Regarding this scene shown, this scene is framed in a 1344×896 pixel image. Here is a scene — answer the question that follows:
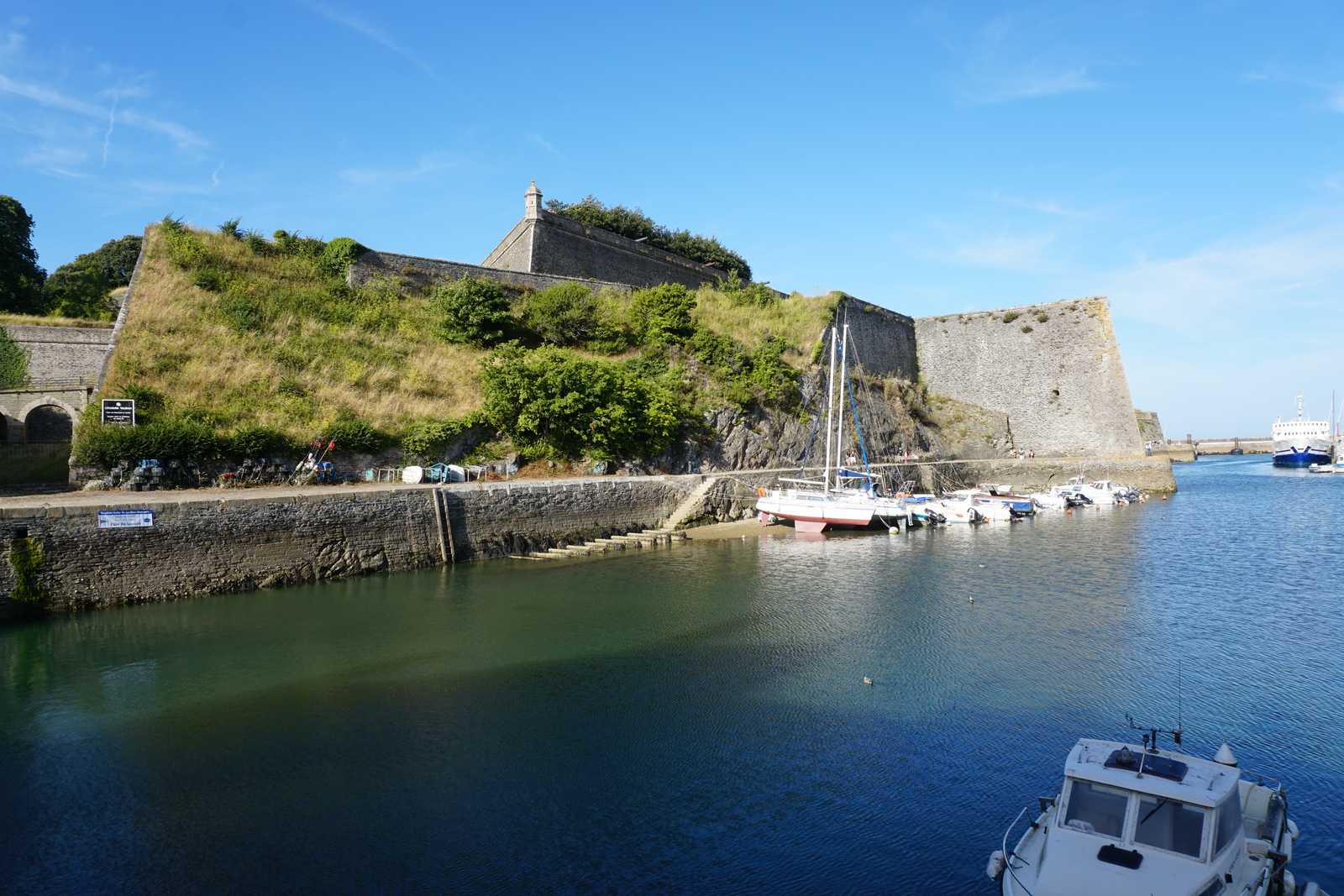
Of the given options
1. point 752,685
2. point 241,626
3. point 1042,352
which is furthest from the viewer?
point 1042,352

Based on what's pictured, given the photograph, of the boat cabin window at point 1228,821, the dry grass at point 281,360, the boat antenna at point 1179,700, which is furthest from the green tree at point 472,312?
the boat cabin window at point 1228,821

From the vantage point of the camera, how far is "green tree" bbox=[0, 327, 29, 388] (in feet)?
80.6

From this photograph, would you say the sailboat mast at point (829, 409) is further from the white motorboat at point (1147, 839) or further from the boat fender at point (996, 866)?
the boat fender at point (996, 866)

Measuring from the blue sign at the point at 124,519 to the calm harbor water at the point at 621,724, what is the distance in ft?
5.57

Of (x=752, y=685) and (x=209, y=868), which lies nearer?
(x=209, y=868)

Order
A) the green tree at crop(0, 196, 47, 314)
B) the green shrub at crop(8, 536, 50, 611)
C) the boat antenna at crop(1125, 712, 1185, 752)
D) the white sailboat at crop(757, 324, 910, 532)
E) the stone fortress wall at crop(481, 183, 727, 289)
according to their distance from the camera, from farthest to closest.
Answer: the stone fortress wall at crop(481, 183, 727, 289), the green tree at crop(0, 196, 47, 314), the white sailboat at crop(757, 324, 910, 532), the green shrub at crop(8, 536, 50, 611), the boat antenna at crop(1125, 712, 1185, 752)

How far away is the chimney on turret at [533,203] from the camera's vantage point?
1280 inches

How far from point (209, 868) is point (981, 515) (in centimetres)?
2793

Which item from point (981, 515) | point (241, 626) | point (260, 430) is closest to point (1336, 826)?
point (241, 626)

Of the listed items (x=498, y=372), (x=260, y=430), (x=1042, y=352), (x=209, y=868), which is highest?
(x=1042, y=352)

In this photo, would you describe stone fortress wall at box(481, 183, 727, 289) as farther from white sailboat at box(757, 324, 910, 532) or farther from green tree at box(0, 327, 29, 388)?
green tree at box(0, 327, 29, 388)

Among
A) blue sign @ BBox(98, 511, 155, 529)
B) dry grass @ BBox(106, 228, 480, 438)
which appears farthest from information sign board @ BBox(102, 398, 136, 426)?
blue sign @ BBox(98, 511, 155, 529)

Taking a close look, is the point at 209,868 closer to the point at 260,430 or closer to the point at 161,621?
the point at 161,621

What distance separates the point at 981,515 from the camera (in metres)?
28.9
